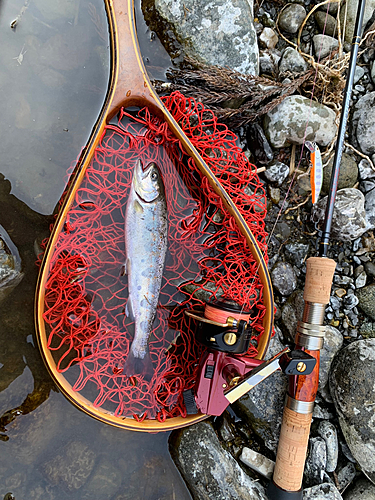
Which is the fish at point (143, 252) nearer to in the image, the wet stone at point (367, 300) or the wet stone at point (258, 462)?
the wet stone at point (258, 462)

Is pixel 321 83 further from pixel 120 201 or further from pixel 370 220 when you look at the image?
pixel 120 201

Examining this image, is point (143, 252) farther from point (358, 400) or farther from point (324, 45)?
point (324, 45)

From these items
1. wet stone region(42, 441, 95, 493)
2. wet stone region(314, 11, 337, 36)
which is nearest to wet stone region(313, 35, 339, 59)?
wet stone region(314, 11, 337, 36)

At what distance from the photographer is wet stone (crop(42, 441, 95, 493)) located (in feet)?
8.60

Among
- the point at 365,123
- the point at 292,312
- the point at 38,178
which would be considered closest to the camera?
the point at 38,178

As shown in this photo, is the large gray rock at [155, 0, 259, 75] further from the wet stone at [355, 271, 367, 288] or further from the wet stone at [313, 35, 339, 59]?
the wet stone at [355, 271, 367, 288]

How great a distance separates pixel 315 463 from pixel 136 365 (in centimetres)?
175

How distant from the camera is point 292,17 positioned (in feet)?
10.7

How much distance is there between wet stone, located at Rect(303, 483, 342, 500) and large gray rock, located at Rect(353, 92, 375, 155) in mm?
3024

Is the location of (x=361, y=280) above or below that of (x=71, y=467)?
above

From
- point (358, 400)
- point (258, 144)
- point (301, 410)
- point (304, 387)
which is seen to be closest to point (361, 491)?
point (358, 400)

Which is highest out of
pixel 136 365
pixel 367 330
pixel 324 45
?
pixel 324 45

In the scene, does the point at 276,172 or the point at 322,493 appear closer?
the point at 322,493

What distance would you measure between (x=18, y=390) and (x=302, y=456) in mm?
2220
